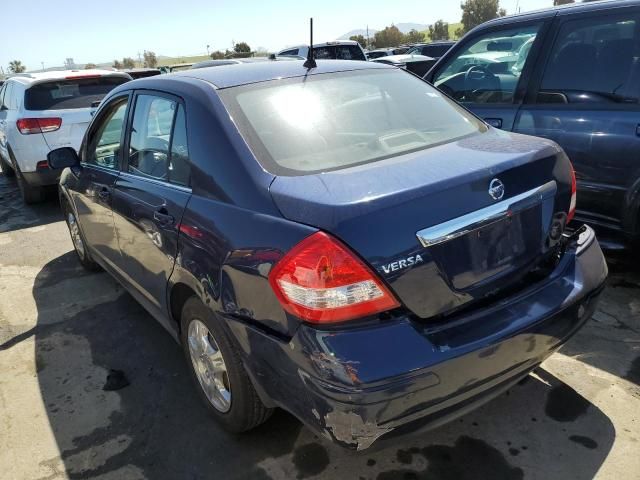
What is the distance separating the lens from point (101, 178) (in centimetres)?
353

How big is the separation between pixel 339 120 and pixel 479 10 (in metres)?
69.7

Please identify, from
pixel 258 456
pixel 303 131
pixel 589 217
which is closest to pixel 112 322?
pixel 258 456

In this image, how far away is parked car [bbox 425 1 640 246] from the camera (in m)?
3.31

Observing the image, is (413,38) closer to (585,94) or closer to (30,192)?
(30,192)

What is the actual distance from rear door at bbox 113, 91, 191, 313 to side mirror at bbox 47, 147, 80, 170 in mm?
934

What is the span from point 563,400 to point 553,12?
2683 millimetres

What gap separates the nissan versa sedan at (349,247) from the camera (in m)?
1.80

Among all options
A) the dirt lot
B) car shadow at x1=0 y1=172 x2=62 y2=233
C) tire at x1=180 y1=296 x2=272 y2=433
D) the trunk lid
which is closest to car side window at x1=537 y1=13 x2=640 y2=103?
the dirt lot

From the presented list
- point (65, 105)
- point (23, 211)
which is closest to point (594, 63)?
point (65, 105)

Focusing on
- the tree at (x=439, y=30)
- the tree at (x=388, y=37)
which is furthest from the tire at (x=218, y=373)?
the tree at (x=439, y=30)

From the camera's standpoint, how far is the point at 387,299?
6.03 feet

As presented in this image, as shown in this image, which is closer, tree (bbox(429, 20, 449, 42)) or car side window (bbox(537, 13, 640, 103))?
car side window (bbox(537, 13, 640, 103))

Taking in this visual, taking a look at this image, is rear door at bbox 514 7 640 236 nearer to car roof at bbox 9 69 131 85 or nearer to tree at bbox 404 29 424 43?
car roof at bbox 9 69 131 85

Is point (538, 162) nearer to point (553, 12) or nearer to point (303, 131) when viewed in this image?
point (303, 131)
